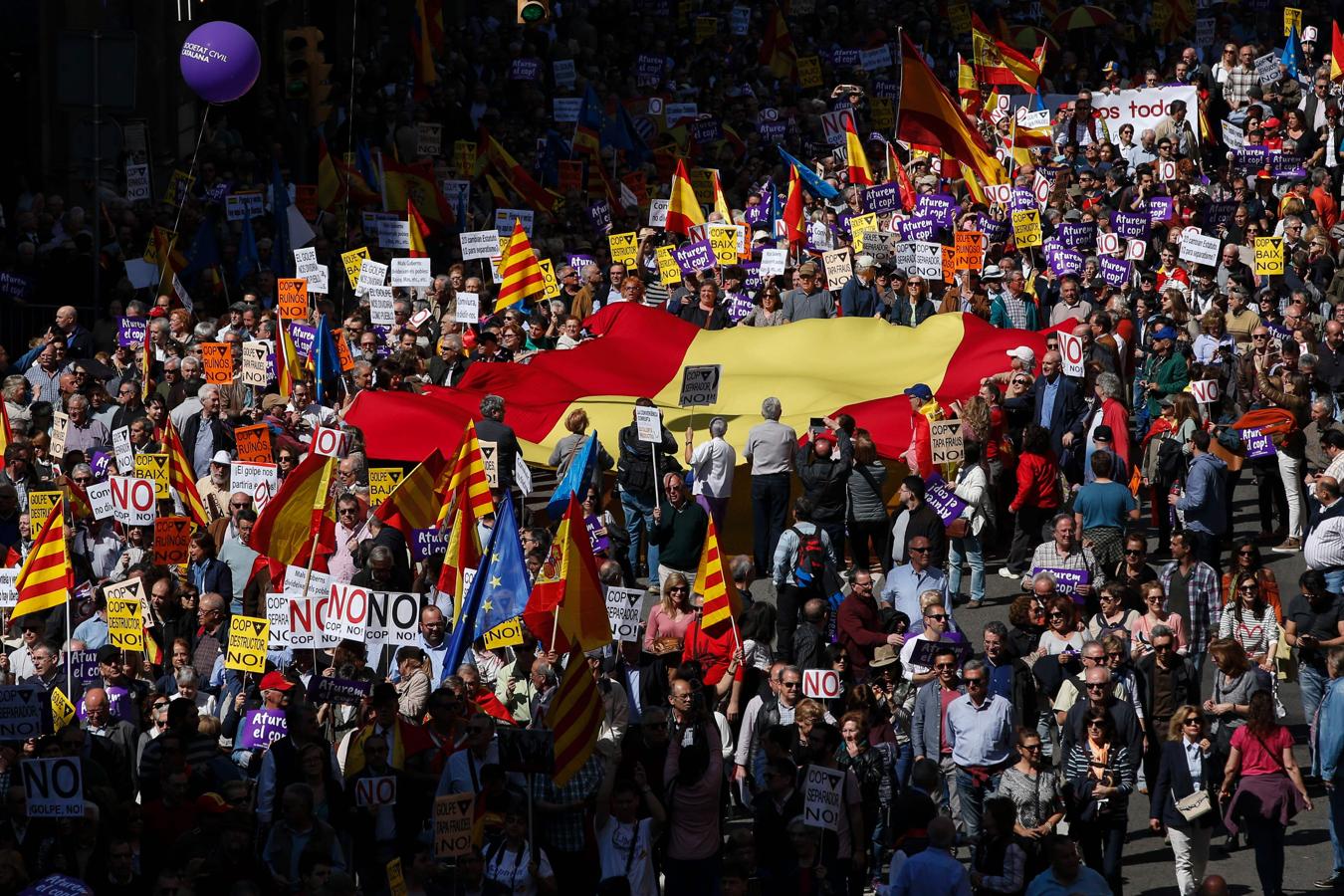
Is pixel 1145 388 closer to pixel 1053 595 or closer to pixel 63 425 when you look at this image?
pixel 1053 595

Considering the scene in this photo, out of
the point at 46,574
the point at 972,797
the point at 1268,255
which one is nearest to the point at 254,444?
the point at 46,574

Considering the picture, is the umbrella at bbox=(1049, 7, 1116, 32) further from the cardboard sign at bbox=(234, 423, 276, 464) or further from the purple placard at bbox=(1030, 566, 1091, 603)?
the purple placard at bbox=(1030, 566, 1091, 603)

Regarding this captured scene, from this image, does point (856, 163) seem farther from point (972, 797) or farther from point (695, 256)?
point (972, 797)

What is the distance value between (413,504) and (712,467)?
306cm

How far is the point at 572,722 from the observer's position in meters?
14.3

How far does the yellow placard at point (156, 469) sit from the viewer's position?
20172 millimetres

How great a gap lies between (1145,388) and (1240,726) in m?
7.71

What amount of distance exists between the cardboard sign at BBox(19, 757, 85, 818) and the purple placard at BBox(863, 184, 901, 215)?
15.1 metres

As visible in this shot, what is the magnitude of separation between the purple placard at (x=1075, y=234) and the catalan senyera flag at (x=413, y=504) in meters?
8.58

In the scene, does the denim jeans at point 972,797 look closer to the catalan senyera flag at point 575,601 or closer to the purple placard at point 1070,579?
the catalan senyera flag at point 575,601

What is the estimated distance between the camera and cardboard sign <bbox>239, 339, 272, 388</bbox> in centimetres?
2320

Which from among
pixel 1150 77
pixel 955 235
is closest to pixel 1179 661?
pixel 955 235

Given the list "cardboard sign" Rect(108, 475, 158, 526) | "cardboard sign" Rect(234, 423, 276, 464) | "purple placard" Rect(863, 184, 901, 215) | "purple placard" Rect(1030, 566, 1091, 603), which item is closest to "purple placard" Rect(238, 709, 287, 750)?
"cardboard sign" Rect(108, 475, 158, 526)

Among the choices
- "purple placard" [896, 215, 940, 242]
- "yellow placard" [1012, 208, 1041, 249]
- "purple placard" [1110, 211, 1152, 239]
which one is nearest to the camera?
"purple placard" [1110, 211, 1152, 239]
